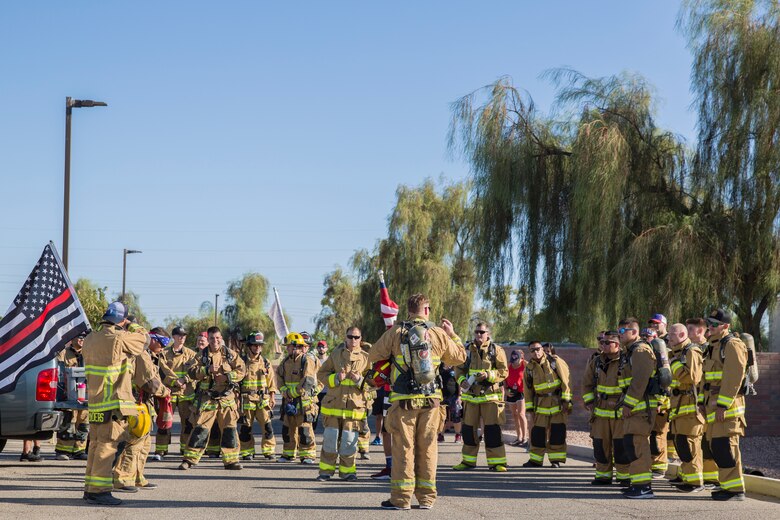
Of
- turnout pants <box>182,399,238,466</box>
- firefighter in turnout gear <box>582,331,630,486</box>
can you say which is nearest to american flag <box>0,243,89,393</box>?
turnout pants <box>182,399,238,466</box>

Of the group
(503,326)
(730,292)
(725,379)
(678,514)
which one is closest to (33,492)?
(678,514)

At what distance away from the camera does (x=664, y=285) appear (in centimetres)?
2219

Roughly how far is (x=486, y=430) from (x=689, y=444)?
3131mm

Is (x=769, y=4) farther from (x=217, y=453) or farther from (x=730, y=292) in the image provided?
(x=217, y=453)

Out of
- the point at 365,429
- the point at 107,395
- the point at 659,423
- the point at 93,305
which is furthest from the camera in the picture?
the point at 93,305

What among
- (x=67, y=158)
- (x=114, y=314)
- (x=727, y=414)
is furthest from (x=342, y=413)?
(x=67, y=158)

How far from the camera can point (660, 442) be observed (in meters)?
12.9

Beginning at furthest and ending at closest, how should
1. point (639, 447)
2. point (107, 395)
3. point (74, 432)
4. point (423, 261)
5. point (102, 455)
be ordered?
point (423, 261) → point (74, 432) → point (639, 447) → point (107, 395) → point (102, 455)

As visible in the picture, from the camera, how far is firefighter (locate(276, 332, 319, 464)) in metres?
14.2

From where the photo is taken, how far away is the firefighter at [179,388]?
1405cm

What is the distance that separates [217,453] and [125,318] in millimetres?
4927

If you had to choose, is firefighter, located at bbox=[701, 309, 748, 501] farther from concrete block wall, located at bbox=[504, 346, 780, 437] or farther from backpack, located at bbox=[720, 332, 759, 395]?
concrete block wall, located at bbox=[504, 346, 780, 437]

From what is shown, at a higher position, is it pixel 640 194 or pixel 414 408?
pixel 640 194

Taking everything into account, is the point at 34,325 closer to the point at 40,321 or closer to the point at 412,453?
the point at 40,321
